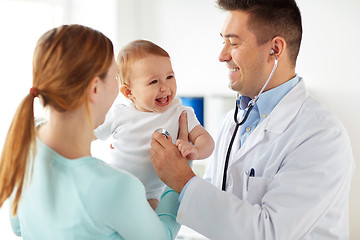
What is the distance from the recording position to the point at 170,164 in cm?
133

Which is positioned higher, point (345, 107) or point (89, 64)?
point (89, 64)

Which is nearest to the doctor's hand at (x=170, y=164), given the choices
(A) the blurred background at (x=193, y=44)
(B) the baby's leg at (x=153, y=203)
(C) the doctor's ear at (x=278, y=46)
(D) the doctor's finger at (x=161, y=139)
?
(D) the doctor's finger at (x=161, y=139)

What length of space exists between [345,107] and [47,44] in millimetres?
2182

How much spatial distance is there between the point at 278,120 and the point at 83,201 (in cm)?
80

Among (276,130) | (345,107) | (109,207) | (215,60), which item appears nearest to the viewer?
(109,207)

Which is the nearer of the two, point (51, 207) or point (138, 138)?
point (51, 207)

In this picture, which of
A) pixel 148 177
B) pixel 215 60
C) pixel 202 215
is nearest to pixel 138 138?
pixel 148 177

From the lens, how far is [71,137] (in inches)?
40.2

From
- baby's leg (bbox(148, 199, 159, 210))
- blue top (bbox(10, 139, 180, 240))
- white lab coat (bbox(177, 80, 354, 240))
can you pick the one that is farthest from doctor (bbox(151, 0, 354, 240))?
blue top (bbox(10, 139, 180, 240))

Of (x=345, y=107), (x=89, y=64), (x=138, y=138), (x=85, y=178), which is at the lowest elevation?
(x=345, y=107)

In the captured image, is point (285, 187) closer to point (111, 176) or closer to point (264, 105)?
point (264, 105)

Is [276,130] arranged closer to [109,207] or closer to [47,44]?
[109,207]

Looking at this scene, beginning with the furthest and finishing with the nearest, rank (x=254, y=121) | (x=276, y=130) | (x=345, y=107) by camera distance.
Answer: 1. (x=345, y=107)
2. (x=254, y=121)
3. (x=276, y=130)

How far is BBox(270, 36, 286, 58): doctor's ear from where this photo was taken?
1.60 metres
